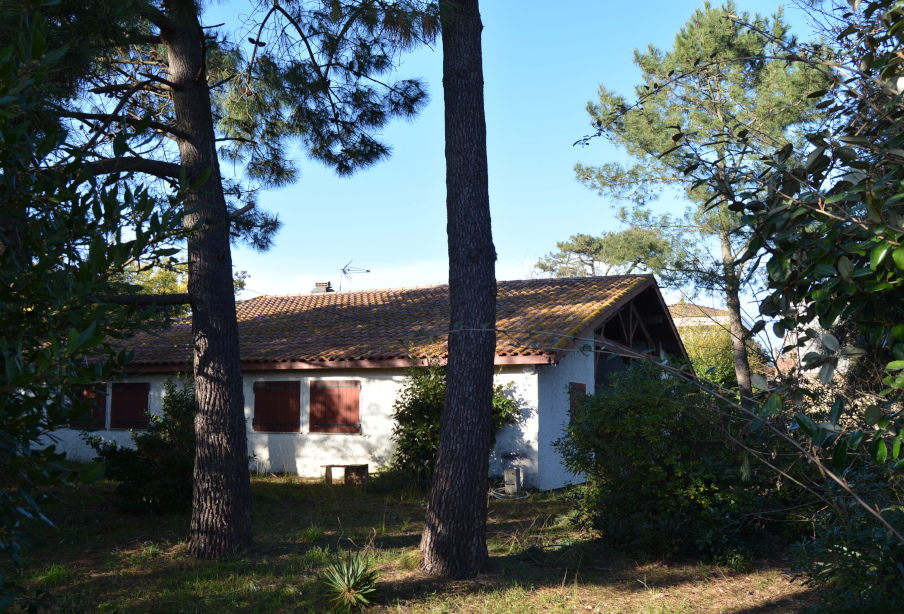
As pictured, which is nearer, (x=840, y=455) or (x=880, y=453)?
(x=880, y=453)

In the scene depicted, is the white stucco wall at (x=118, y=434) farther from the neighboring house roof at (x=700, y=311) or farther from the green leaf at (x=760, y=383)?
the green leaf at (x=760, y=383)

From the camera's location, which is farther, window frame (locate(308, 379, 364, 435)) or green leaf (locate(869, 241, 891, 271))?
window frame (locate(308, 379, 364, 435))

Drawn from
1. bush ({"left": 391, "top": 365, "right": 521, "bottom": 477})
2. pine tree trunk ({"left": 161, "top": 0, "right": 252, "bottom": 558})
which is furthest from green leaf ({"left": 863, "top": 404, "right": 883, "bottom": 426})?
bush ({"left": 391, "top": 365, "right": 521, "bottom": 477})

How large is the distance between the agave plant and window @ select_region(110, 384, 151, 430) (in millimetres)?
12933

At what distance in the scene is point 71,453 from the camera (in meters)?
16.8

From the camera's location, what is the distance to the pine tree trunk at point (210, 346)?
23.4 ft

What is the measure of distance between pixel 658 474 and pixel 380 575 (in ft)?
10.3

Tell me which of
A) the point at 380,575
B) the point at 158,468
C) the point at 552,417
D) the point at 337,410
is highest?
the point at 337,410

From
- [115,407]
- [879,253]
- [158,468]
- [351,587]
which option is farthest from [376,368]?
[879,253]

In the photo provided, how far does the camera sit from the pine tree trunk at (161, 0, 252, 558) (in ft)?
23.4

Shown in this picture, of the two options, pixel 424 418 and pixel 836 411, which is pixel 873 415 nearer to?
pixel 836 411

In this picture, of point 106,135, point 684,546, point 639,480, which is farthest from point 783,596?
point 106,135

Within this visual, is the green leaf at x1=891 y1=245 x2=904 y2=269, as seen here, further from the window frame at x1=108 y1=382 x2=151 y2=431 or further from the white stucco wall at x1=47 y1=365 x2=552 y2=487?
the window frame at x1=108 y1=382 x2=151 y2=431

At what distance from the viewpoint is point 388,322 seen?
1672 cm
